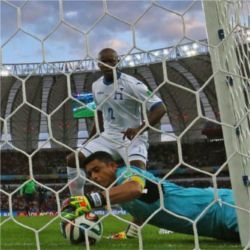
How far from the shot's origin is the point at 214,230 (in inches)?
93.1

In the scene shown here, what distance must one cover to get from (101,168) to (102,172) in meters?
0.02

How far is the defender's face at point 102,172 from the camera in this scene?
226 cm

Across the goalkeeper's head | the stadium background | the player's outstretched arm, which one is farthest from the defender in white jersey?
the stadium background

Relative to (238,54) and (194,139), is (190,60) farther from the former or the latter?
(238,54)

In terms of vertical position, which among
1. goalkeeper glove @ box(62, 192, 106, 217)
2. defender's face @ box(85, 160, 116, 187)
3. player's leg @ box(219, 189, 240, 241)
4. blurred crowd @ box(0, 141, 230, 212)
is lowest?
player's leg @ box(219, 189, 240, 241)

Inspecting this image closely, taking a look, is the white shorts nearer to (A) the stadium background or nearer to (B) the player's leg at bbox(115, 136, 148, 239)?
(B) the player's leg at bbox(115, 136, 148, 239)

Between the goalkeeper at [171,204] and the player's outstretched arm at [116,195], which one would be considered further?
the goalkeeper at [171,204]

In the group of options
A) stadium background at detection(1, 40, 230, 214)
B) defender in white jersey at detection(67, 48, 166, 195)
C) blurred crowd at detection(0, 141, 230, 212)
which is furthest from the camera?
blurred crowd at detection(0, 141, 230, 212)

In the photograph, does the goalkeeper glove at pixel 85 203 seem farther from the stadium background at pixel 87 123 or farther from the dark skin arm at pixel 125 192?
the stadium background at pixel 87 123

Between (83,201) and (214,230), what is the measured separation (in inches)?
25.9

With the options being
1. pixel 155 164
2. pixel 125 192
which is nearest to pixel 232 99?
pixel 125 192

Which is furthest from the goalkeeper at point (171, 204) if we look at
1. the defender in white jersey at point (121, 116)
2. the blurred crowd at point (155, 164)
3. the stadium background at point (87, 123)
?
the blurred crowd at point (155, 164)

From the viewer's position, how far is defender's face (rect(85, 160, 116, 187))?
2264 mm

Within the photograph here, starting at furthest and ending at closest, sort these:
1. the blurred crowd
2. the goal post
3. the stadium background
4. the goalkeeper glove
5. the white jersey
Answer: the blurred crowd, the stadium background, the white jersey, the goalkeeper glove, the goal post
